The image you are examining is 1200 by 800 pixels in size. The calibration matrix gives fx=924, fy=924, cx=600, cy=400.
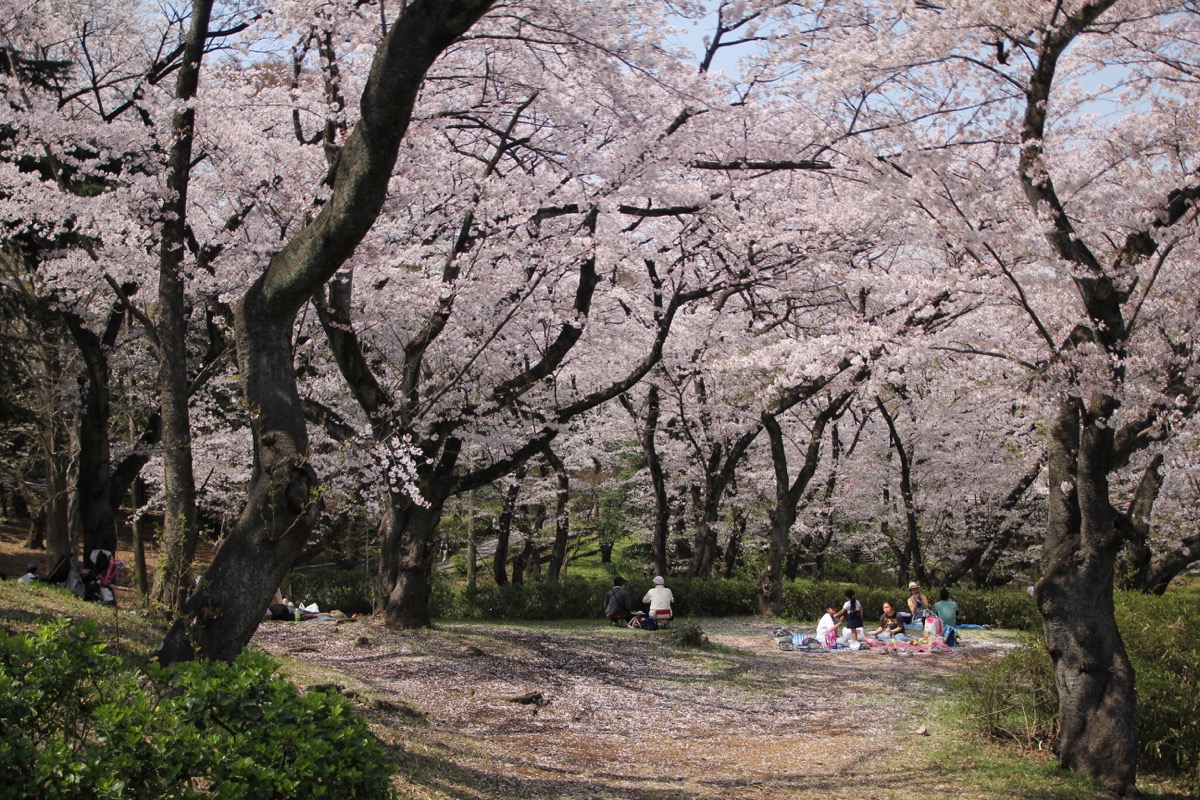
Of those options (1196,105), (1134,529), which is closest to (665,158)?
(1196,105)

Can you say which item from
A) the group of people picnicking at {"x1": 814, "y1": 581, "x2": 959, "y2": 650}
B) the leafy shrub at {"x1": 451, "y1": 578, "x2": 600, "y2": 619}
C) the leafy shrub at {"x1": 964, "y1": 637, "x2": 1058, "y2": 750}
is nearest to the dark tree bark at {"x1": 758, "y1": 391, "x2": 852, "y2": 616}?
the group of people picnicking at {"x1": 814, "y1": 581, "x2": 959, "y2": 650}

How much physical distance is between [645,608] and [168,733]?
14.3 m

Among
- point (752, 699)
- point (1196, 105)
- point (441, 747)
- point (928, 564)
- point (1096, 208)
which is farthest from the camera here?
point (928, 564)

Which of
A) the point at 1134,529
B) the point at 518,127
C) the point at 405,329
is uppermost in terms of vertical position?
the point at 518,127

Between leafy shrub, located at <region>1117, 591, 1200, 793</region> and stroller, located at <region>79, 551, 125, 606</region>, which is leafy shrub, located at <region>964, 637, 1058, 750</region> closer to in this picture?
leafy shrub, located at <region>1117, 591, 1200, 793</region>

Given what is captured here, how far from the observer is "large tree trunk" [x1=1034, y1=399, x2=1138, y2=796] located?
24.0 feet

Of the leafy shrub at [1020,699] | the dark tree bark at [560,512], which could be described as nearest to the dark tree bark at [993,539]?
the dark tree bark at [560,512]

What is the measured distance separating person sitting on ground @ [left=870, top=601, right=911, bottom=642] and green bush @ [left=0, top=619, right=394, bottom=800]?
1320 cm

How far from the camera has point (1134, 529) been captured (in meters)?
7.69

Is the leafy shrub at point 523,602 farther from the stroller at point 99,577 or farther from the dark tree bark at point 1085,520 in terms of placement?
the dark tree bark at point 1085,520

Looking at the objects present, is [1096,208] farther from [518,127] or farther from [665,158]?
[518,127]

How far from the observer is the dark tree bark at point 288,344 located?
4.55 metres

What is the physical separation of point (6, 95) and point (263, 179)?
3.62m

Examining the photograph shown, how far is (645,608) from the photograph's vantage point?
17.2 m
